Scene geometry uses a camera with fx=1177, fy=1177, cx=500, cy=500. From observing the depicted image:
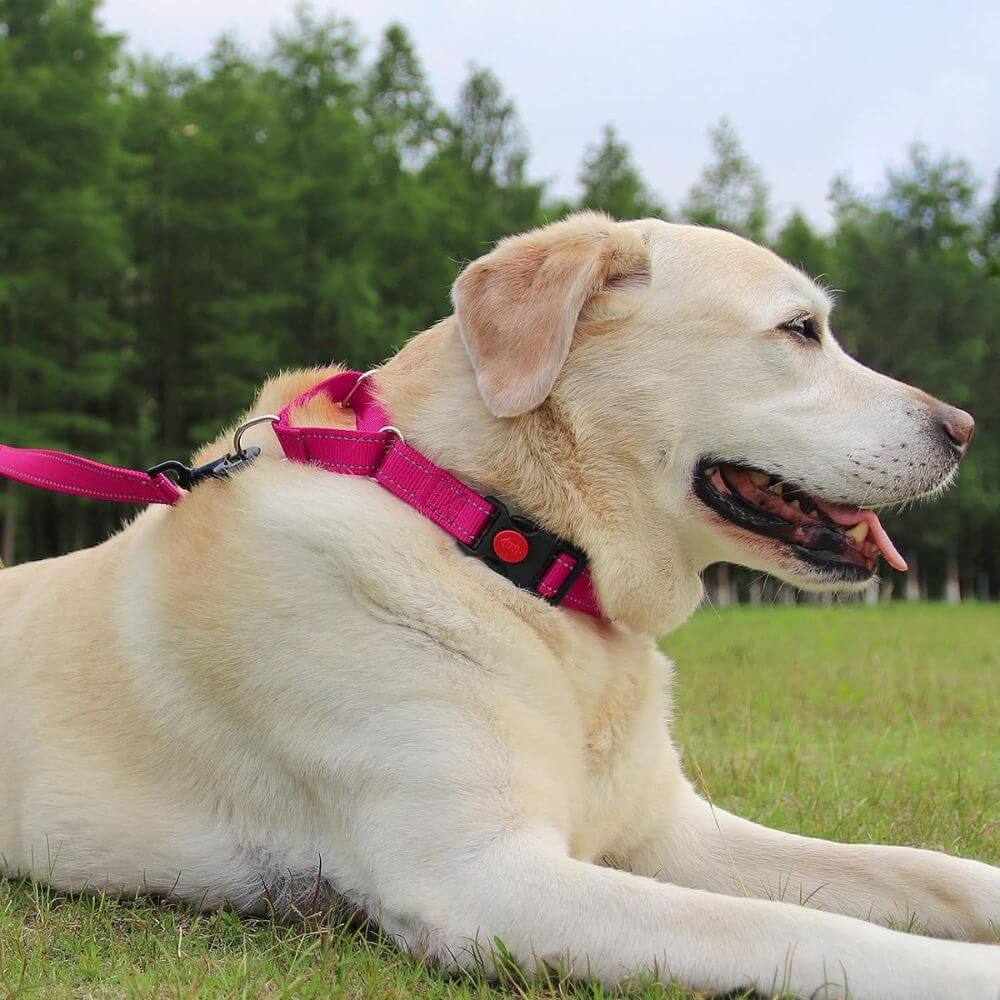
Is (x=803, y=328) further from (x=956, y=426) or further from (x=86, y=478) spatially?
(x=86, y=478)

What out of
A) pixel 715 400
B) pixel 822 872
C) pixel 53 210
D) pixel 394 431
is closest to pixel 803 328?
pixel 715 400

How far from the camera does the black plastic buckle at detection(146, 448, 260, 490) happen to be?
9.86ft

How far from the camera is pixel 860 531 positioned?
3.06 m

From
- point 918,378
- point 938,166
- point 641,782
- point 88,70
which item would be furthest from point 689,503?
point 938,166

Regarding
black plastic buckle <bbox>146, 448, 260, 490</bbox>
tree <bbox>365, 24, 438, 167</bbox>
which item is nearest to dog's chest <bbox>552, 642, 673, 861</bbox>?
black plastic buckle <bbox>146, 448, 260, 490</bbox>

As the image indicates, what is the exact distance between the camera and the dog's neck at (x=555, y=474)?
2844mm

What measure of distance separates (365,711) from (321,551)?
1.28 feet

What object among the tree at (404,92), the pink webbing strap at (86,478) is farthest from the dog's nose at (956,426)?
the tree at (404,92)

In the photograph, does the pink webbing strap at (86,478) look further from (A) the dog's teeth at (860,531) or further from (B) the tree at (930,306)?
(B) the tree at (930,306)

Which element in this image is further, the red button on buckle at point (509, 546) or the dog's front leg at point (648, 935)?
the red button on buckle at point (509, 546)

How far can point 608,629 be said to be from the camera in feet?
9.55

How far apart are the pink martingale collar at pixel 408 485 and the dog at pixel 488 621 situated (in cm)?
4

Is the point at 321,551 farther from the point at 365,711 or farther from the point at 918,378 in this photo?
the point at 918,378

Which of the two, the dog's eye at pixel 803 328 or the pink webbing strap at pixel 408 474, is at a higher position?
the dog's eye at pixel 803 328
